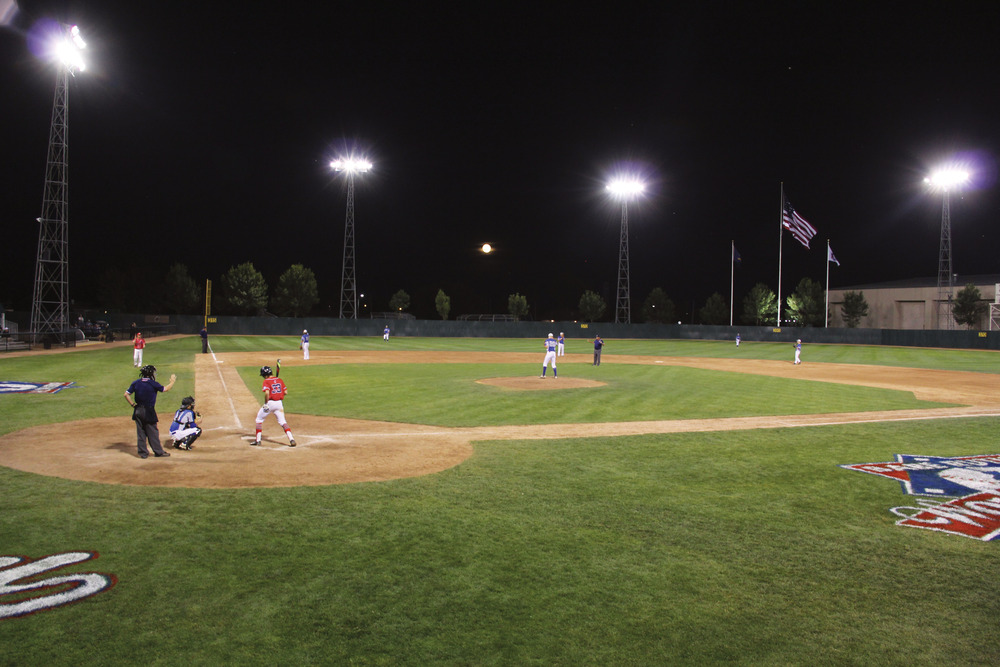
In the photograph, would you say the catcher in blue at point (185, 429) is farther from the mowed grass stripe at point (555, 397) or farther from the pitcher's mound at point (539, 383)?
the pitcher's mound at point (539, 383)

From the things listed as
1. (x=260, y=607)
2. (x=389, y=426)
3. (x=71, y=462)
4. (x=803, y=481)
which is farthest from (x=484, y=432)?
(x=260, y=607)

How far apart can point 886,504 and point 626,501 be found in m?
3.47

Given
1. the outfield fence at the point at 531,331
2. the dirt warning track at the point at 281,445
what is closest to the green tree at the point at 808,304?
the outfield fence at the point at 531,331

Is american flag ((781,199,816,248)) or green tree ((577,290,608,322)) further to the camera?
green tree ((577,290,608,322))

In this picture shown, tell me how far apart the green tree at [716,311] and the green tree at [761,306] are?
→ 11.9ft

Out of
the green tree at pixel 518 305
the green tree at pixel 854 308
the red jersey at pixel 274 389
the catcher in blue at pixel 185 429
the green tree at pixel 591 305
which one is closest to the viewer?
the catcher in blue at pixel 185 429

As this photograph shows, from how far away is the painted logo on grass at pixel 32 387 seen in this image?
18.5 m

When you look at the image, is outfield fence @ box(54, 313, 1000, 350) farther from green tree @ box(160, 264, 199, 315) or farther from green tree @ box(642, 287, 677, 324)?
green tree @ box(642, 287, 677, 324)

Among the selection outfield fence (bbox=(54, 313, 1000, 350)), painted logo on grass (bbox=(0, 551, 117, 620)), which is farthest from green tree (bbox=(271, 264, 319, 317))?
painted logo on grass (bbox=(0, 551, 117, 620))

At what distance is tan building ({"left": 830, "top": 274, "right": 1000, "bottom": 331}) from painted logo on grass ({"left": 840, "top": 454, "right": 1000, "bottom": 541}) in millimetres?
71142

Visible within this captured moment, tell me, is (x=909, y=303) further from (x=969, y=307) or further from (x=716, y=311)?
(x=716, y=311)

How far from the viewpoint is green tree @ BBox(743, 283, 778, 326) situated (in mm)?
93438

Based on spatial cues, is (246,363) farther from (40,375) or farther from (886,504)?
(886,504)

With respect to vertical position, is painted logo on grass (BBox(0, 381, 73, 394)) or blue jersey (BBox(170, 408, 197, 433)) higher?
blue jersey (BBox(170, 408, 197, 433))
